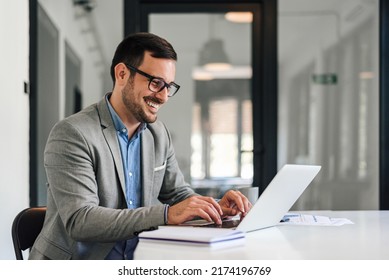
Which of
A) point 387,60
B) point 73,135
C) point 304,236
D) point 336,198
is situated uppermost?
point 387,60

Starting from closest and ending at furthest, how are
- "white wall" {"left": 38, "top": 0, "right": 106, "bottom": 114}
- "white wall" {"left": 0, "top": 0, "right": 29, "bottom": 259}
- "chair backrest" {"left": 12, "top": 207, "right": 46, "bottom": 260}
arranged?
"chair backrest" {"left": 12, "top": 207, "right": 46, "bottom": 260}, "white wall" {"left": 0, "top": 0, "right": 29, "bottom": 259}, "white wall" {"left": 38, "top": 0, "right": 106, "bottom": 114}

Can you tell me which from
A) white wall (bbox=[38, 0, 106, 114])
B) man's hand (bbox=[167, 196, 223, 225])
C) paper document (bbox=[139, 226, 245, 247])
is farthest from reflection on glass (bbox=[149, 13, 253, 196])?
paper document (bbox=[139, 226, 245, 247])

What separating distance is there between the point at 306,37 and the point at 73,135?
3417mm

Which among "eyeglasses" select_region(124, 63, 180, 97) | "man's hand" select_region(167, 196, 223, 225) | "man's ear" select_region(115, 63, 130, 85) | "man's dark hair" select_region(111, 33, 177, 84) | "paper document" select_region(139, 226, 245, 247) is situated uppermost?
"man's dark hair" select_region(111, 33, 177, 84)

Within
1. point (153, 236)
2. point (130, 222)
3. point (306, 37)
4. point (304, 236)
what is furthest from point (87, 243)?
point (306, 37)

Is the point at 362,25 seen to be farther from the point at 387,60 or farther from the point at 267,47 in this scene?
the point at 267,47

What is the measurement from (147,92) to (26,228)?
0.60m

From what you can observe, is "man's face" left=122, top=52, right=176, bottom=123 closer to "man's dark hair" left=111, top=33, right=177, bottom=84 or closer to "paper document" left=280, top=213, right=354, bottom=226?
"man's dark hair" left=111, top=33, right=177, bottom=84

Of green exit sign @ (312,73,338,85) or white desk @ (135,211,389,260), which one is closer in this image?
white desk @ (135,211,389,260)

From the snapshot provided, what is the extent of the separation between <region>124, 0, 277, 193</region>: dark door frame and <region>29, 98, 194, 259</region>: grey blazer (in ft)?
9.57

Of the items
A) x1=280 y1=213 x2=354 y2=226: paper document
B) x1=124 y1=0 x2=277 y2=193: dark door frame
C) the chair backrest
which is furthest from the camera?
x1=124 y1=0 x2=277 y2=193: dark door frame

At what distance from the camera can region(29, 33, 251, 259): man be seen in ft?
6.18

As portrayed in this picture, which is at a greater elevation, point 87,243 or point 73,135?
point 73,135

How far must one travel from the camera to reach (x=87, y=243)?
204 cm
